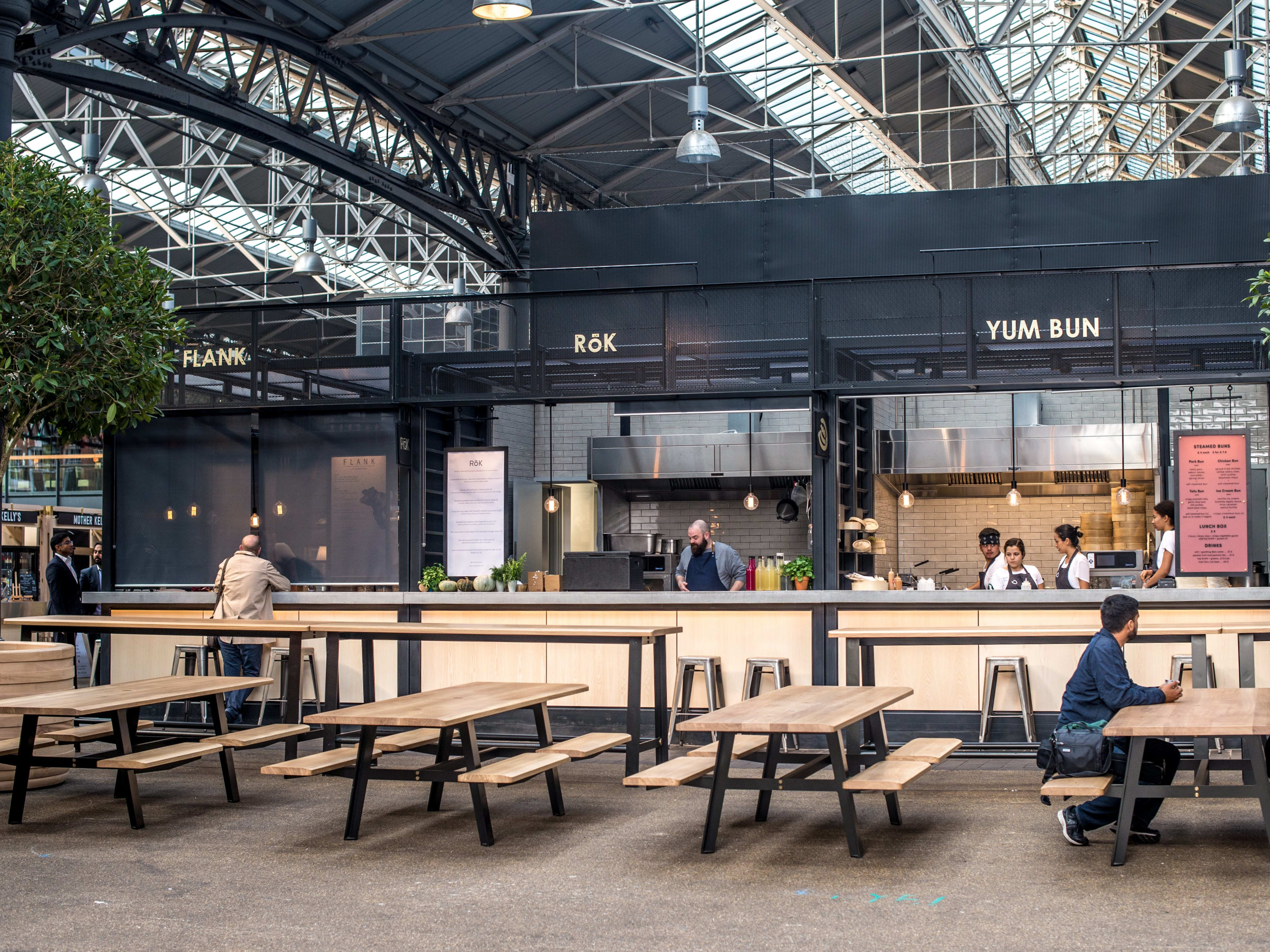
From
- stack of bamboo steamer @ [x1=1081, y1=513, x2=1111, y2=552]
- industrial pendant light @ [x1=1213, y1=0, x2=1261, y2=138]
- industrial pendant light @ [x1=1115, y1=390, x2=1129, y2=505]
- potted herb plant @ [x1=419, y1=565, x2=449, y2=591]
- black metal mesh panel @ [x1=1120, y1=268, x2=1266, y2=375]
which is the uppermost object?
industrial pendant light @ [x1=1213, y1=0, x2=1261, y2=138]

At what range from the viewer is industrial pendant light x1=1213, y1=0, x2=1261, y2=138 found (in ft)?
35.6

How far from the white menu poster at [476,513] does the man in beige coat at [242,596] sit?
1.21m

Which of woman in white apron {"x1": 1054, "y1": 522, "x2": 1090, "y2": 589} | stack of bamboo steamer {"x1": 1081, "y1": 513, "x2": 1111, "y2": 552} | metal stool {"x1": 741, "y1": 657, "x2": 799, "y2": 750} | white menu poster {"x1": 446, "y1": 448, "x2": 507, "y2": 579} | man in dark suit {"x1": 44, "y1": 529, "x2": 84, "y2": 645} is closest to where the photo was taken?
metal stool {"x1": 741, "y1": 657, "x2": 799, "y2": 750}

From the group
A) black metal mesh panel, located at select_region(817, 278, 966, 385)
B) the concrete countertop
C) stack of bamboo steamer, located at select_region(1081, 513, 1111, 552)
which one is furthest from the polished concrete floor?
stack of bamboo steamer, located at select_region(1081, 513, 1111, 552)

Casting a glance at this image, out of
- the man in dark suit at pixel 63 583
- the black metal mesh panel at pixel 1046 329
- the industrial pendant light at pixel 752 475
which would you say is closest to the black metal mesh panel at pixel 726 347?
the black metal mesh panel at pixel 1046 329

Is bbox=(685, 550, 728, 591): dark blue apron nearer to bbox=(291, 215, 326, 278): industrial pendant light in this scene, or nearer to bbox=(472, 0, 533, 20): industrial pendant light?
bbox=(472, 0, 533, 20): industrial pendant light

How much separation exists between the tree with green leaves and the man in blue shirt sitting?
15.7ft

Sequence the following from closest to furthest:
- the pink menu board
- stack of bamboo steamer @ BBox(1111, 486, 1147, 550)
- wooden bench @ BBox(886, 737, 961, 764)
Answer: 1. wooden bench @ BBox(886, 737, 961, 764)
2. the pink menu board
3. stack of bamboo steamer @ BBox(1111, 486, 1147, 550)

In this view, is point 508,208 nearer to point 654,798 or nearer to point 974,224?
point 974,224

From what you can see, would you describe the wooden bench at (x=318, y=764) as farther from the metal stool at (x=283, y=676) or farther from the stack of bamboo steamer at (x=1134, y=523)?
the stack of bamboo steamer at (x=1134, y=523)

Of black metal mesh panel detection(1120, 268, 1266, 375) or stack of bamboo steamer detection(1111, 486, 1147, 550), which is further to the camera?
stack of bamboo steamer detection(1111, 486, 1147, 550)

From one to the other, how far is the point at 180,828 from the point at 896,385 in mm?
5037

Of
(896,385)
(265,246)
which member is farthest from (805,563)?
(265,246)

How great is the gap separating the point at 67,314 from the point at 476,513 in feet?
11.0
